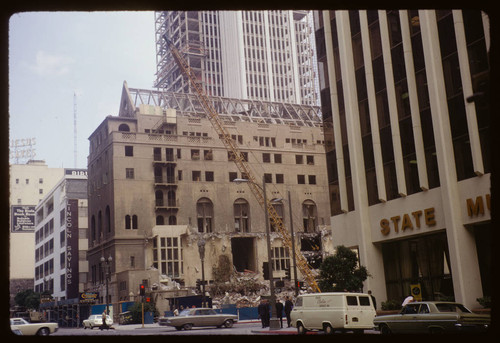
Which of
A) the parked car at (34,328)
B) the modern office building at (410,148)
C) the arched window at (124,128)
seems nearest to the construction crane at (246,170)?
the arched window at (124,128)

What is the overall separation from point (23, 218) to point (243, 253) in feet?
293

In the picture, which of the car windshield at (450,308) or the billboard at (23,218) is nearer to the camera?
the car windshield at (450,308)

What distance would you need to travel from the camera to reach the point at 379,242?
139 ft

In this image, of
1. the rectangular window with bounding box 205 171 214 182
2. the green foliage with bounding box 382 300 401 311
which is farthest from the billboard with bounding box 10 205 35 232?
the green foliage with bounding box 382 300 401 311

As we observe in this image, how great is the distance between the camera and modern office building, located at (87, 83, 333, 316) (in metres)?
97.4

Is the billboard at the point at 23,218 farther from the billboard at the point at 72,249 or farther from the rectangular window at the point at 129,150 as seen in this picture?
the rectangular window at the point at 129,150

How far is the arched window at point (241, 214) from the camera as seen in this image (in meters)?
107

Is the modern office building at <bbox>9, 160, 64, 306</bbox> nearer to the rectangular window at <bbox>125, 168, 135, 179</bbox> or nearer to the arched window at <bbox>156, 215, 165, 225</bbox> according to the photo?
the rectangular window at <bbox>125, 168, 135, 179</bbox>

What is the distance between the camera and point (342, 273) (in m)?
37.7

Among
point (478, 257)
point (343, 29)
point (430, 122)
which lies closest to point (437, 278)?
point (478, 257)

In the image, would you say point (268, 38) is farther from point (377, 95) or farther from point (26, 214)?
point (377, 95)

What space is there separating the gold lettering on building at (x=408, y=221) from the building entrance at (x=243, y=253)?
64.9 m

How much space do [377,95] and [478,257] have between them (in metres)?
12.9

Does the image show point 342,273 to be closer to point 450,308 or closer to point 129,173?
point 450,308
